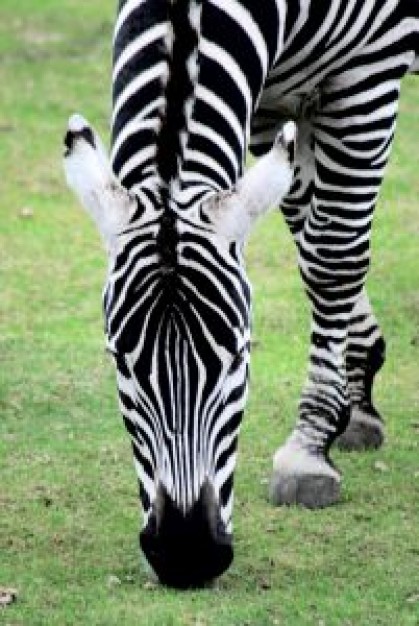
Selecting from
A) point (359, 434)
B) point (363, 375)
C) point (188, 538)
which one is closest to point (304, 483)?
point (359, 434)

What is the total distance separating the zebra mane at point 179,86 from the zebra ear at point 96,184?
0.46ft

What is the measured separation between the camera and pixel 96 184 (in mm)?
5285

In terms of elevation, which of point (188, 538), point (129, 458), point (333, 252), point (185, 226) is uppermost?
point (185, 226)

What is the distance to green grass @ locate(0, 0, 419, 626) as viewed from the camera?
568 centimetres

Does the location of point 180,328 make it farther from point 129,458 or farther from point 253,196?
point 129,458

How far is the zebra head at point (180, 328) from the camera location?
→ 5.16m

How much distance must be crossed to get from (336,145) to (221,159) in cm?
116

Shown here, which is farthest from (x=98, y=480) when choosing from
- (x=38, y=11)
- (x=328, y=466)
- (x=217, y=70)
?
(x=38, y=11)

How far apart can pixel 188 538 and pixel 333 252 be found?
1.92 meters

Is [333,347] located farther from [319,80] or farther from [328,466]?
[319,80]

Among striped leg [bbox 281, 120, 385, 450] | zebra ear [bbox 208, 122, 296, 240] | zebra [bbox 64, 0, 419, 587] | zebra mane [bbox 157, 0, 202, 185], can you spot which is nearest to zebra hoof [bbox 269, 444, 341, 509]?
striped leg [bbox 281, 120, 385, 450]

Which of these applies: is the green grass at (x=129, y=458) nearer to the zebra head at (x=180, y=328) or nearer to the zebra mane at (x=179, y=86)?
the zebra head at (x=180, y=328)

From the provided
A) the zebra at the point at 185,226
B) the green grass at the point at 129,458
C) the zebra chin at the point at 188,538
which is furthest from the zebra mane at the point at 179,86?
the green grass at the point at 129,458

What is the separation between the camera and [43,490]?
22.6 ft
